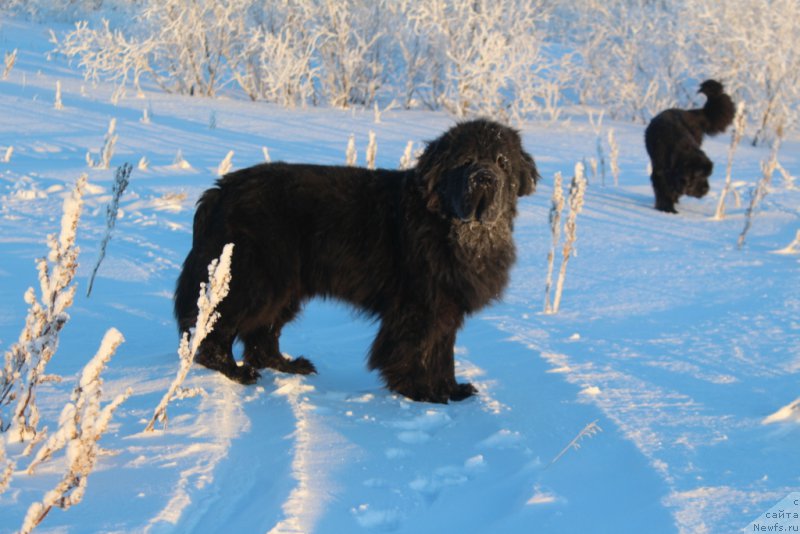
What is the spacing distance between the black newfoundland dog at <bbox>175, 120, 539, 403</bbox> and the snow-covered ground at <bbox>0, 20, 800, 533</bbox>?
0.28 m

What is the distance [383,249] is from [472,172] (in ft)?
2.17

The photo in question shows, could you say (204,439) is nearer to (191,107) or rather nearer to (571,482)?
(571,482)

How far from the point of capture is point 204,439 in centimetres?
304

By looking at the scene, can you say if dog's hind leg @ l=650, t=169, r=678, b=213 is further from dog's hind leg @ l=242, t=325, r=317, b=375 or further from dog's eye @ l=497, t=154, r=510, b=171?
dog's hind leg @ l=242, t=325, r=317, b=375

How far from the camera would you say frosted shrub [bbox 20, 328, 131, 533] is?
2123 mm

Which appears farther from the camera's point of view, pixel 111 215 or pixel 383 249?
pixel 111 215

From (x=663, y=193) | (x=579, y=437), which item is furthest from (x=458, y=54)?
(x=579, y=437)

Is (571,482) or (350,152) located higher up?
(350,152)

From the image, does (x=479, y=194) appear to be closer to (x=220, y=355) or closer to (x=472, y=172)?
(x=472, y=172)

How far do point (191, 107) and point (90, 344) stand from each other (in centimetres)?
1026

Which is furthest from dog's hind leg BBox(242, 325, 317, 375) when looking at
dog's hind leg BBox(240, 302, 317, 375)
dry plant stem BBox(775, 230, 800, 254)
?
dry plant stem BBox(775, 230, 800, 254)

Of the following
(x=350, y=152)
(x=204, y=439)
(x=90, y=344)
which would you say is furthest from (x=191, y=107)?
(x=204, y=439)

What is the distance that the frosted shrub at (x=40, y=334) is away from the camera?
2.73 meters

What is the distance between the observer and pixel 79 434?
8.04 ft
